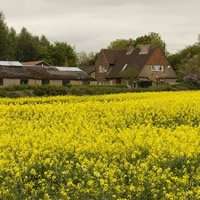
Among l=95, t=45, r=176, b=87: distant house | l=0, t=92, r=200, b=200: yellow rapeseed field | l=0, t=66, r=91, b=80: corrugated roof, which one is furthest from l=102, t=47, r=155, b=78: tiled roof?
l=0, t=92, r=200, b=200: yellow rapeseed field

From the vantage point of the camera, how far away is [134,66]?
8306 cm

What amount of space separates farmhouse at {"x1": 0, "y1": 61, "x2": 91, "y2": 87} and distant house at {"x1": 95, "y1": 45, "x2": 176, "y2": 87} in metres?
6.61

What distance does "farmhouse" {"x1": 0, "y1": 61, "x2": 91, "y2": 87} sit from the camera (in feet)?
224

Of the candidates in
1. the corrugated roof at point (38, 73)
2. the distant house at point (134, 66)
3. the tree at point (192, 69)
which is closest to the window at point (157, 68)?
the distant house at point (134, 66)

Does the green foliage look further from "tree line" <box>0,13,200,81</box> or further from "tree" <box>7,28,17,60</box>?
"tree" <box>7,28,17,60</box>

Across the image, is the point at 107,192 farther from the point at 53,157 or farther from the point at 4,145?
the point at 4,145

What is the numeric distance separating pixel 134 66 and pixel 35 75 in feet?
52.6

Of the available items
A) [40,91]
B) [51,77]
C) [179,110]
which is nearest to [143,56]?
[51,77]

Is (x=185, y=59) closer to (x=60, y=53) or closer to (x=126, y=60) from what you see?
(x=126, y=60)

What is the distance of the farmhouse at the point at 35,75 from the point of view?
224 ft

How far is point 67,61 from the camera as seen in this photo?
334 ft

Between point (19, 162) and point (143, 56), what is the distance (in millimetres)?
74506

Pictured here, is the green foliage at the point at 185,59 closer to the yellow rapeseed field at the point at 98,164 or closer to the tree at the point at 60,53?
the tree at the point at 60,53

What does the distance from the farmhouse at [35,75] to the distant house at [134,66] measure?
6608mm
